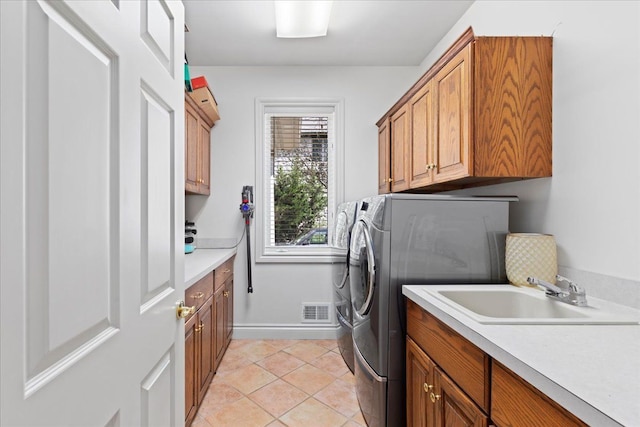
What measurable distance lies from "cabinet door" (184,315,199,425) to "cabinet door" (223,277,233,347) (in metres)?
0.81

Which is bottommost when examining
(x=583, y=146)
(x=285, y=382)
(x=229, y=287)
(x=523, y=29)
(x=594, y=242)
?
(x=285, y=382)

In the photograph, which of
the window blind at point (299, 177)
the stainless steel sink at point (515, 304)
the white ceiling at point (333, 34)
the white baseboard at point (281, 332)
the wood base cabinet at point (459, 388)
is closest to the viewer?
the wood base cabinet at point (459, 388)

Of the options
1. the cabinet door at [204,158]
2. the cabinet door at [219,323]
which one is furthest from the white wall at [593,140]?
the cabinet door at [204,158]

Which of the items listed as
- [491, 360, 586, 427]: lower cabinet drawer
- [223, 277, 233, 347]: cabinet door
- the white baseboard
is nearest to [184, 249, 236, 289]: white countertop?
[223, 277, 233, 347]: cabinet door

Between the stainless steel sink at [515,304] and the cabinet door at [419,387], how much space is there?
0.26 metres

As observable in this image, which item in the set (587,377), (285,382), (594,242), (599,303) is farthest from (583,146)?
(285,382)

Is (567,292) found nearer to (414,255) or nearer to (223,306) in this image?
(414,255)

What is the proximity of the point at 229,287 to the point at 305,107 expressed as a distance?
1802 millimetres

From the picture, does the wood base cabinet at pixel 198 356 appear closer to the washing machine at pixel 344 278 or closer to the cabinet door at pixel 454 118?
the washing machine at pixel 344 278

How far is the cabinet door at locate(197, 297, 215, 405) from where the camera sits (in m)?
1.82

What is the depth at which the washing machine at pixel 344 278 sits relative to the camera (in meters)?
2.23

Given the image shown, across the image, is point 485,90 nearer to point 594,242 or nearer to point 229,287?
point 594,242

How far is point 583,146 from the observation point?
1.32 meters

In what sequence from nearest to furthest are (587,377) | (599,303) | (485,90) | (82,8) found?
(82,8), (587,377), (599,303), (485,90)
